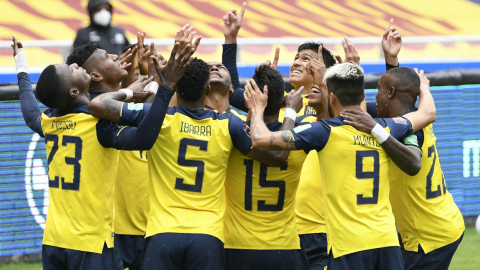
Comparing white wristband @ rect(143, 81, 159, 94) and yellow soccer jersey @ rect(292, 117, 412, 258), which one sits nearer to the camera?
yellow soccer jersey @ rect(292, 117, 412, 258)

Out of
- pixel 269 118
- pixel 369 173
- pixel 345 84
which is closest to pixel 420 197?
pixel 369 173

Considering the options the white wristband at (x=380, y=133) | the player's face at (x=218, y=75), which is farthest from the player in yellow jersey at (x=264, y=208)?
the white wristband at (x=380, y=133)

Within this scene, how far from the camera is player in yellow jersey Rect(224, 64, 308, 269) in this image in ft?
12.9

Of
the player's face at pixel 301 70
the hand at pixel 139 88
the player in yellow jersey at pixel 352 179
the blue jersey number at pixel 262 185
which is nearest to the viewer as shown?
the player in yellow jersey at pixel 352 179

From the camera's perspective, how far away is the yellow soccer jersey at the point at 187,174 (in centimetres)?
361

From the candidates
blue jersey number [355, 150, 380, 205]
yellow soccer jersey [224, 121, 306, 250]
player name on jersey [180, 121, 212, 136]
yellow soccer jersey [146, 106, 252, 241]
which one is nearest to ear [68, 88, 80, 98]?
yellow soccer jersey [146, 106, 252, 241]

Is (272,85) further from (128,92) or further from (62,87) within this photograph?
(62,87)

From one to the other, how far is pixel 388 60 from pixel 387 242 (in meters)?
1.83

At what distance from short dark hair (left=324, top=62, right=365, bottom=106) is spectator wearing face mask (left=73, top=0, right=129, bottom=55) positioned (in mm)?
4568

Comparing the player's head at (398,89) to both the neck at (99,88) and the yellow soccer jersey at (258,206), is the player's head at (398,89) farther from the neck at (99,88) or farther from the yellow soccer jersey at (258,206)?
the neck at (99,88)

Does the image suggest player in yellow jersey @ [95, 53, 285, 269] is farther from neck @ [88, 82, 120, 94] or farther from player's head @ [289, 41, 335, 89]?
player's head @ [289, 41, 335, 89]

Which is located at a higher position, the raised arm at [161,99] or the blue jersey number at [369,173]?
the raised arm at [161,99]

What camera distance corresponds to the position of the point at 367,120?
3.66 meters

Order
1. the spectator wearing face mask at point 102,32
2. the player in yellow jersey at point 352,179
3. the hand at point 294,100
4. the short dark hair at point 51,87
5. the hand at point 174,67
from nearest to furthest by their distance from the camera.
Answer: the hand at point 174,67, the player in yellow jersey at point 352,179, the short dark hair at point 51,87, the hand at point 294,100, the spectator wearing face mask at point 102,32
